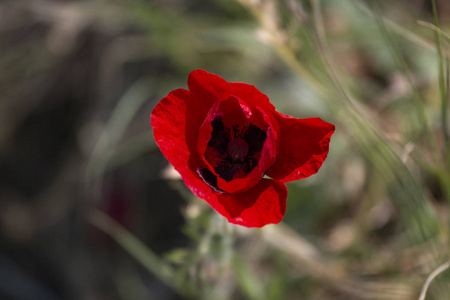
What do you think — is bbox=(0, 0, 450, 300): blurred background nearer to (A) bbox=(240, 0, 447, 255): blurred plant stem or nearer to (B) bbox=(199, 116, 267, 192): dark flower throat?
(A) bbox=(240, 0, 447, 255): blurred plant stem

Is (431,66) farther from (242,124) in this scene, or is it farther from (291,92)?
(242,124)

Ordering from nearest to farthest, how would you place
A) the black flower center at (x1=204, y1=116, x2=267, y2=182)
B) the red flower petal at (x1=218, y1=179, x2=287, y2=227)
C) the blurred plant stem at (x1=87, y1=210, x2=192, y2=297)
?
the red flower petal at (x1=218, y1=179, x2=287, y2=227) → the black flower center at (x1=204, y1=116, x2=267, y2=182) → the blurred plant stem at (x1=87, y1=210, x2=192, y2=297)

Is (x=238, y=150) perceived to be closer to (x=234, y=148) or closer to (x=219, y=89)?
(x=234, y=148)

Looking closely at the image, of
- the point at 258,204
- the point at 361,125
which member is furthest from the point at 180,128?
the point at 361,125

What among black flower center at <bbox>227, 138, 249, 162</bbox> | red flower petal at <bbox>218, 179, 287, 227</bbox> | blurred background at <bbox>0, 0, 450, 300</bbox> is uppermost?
blurred background at <bbox>0, 0, 450, 300</bbox>

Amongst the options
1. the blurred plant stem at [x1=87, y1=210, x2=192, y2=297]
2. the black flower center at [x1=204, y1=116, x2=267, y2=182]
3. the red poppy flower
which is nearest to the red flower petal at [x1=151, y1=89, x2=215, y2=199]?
the red poppy flower

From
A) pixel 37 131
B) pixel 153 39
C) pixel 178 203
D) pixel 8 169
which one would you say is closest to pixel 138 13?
pixel 153 39

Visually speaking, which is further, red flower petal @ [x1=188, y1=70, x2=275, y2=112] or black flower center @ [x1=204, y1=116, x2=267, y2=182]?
black flower center @ [x1=204, y1=116, x2=267, y2=182]
